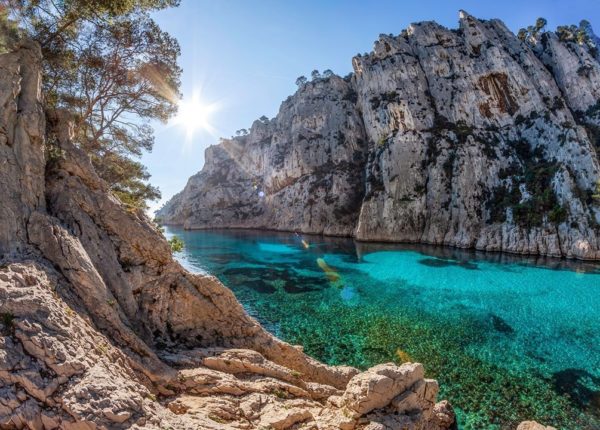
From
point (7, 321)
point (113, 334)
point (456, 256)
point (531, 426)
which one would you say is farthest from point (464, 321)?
point (456, 256)

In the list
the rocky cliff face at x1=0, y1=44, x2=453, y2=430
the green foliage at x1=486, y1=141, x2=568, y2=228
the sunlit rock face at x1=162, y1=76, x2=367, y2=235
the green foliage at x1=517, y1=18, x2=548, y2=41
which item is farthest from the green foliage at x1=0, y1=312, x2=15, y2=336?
the green foliage at x1=517, y1=18, x2=548, y2=41

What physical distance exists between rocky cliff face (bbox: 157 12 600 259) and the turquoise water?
12077 millimetres

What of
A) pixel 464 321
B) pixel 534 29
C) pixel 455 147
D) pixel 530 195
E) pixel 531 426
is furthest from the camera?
pixel 534 29

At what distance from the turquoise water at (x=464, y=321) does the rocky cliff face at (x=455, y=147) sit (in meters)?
12.1

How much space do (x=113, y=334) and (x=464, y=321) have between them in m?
18.8

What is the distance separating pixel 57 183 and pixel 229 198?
95013 millimetres

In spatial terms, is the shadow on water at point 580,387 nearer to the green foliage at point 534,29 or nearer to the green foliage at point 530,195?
the green foliage at point 530,195

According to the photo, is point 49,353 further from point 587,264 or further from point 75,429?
point 587,264

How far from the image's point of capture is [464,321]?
61.3 ft

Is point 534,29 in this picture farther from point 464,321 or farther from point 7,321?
point 7,321

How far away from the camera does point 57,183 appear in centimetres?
944

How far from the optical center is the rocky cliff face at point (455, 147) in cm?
4372

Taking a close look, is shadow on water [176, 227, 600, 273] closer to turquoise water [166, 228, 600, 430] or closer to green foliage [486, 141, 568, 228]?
turquoise water [166, 228, 600, 430]

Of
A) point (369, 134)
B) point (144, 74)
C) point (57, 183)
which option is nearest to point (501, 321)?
point (57, 183)
